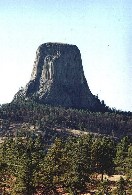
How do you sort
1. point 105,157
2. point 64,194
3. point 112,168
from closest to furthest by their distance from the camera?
point 64,194, point 105,157, point 112,168

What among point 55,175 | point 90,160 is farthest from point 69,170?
point 90,160

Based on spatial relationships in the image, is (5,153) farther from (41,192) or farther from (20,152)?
(41,192)

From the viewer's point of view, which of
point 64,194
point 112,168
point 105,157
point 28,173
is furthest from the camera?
point 112,168

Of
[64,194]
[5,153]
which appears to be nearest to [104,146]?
[64,194]

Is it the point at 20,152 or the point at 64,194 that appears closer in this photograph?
the point at 64,194

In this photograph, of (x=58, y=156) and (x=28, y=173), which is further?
(x=58, y=156)

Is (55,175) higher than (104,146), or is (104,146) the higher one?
(104,146)

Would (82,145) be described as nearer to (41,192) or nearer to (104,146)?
(104,146)

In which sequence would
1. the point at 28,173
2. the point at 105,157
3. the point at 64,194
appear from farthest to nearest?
the point at 105,157 < the point at 64,194 < the point at 28,173

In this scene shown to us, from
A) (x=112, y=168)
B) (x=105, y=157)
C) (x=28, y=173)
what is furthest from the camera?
(x=112, y=168)
